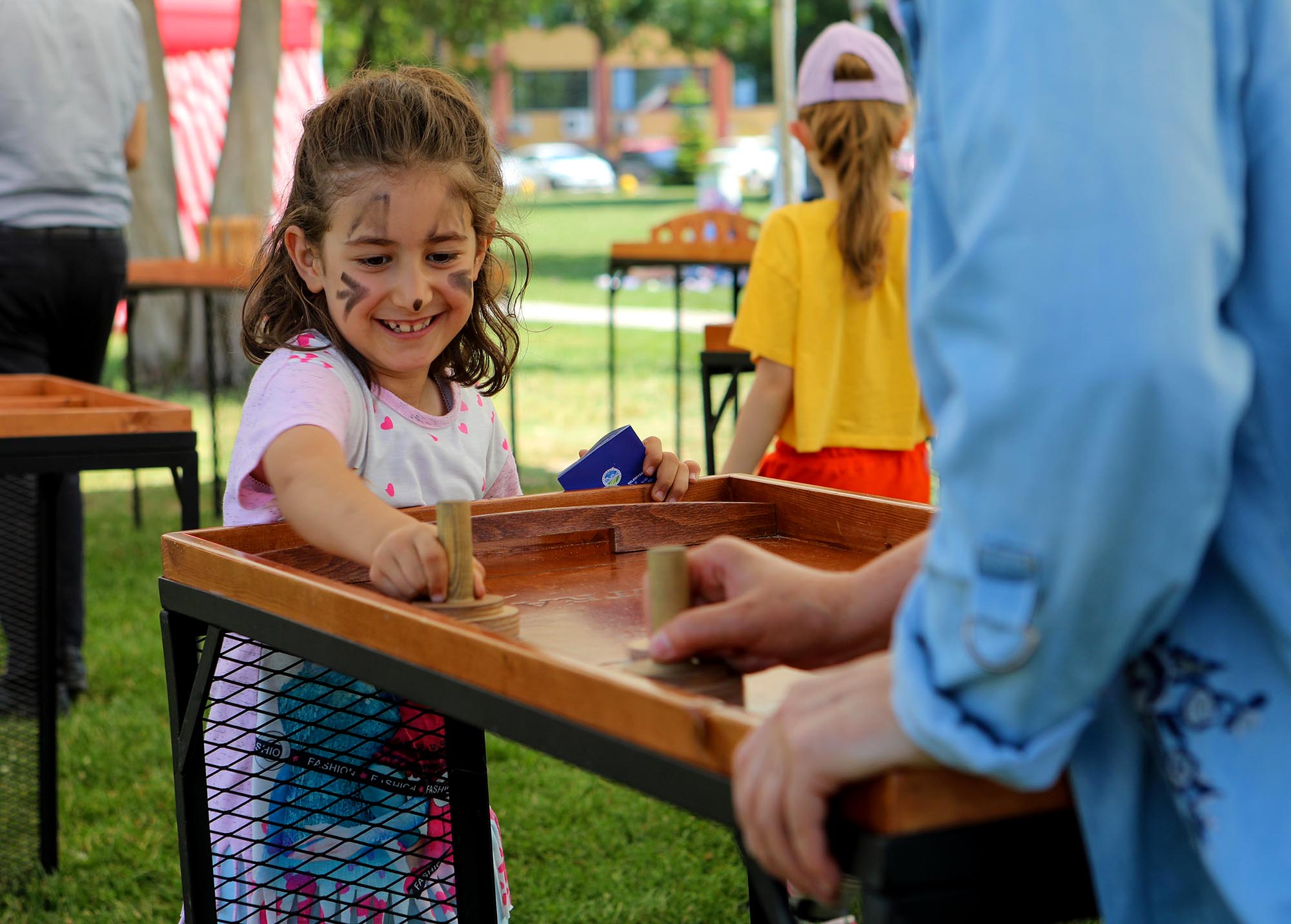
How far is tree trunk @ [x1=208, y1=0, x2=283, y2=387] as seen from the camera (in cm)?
985

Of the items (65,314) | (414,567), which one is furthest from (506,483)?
(65,314)

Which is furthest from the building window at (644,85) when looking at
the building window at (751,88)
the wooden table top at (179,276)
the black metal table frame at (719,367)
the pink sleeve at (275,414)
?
the pink sleeve at (275,414)

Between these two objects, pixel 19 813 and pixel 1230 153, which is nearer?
pixel 1230 153

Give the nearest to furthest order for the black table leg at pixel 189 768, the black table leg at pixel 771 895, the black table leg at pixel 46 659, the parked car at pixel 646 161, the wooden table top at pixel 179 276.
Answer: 1. the black table leg at pixel 771 895
2. the black table leg at pixel 189 768
3. the black table leg at pixel 46 659
4. the wooden table top at pixel 179 276
5. the parked car at pixel 646 161

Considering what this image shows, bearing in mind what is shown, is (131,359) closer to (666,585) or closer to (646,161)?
(666,585)

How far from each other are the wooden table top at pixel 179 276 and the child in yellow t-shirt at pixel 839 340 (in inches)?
117

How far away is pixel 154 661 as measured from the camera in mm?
4707

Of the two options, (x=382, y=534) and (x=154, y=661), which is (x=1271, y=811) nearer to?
(x=382, y=534)

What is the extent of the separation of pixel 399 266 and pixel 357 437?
237 mm

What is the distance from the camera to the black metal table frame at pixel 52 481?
9.11 ft

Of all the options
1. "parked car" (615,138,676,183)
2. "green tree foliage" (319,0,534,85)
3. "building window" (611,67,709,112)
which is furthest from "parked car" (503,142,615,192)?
"building window" (611,67,709,112)

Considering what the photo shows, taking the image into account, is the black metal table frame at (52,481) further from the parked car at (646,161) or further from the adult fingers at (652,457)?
the parked car at (646,161)

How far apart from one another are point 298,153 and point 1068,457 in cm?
156

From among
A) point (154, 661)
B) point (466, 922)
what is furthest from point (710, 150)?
point (466, 922)
